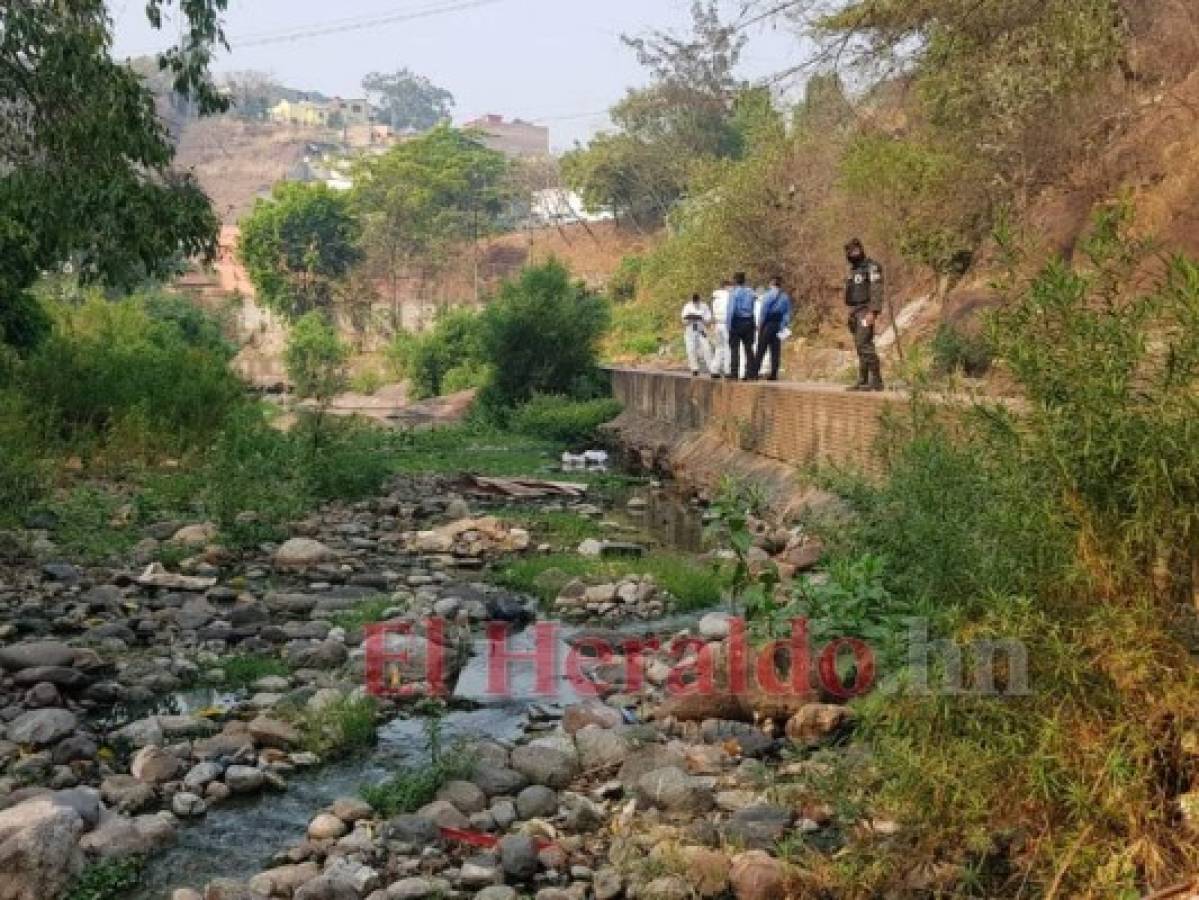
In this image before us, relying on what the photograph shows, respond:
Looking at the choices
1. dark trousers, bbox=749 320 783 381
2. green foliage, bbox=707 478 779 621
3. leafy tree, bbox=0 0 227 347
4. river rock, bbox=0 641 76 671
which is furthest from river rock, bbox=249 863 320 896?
dark trousers, bbox=749 320 783 381

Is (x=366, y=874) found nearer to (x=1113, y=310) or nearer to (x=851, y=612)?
(x=851, y=612)

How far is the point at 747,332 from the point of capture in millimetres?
17172

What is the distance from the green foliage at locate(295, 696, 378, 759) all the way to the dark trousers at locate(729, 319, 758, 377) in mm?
11762

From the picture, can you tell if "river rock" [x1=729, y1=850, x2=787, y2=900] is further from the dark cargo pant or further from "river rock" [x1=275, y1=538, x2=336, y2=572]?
the dark cargo pant

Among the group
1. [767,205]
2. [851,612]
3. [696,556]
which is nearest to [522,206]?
[767,205]

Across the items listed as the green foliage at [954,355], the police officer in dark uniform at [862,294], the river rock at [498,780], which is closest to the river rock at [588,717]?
the river rock at [498,780]

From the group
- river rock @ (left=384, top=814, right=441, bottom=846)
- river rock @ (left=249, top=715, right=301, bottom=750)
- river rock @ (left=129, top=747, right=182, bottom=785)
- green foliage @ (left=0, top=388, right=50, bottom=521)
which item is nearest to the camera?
river rock @ (left=384, top=814, right=441, bottom=846)

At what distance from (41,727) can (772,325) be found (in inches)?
496

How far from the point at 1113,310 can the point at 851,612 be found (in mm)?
2286

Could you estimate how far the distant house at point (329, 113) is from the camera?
127 metres

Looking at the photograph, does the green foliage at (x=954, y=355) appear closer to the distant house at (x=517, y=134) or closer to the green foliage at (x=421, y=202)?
the green foliage at (x=421, y=202)

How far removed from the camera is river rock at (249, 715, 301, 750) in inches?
233

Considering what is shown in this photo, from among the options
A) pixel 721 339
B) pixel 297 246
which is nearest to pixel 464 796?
pixel 721 339

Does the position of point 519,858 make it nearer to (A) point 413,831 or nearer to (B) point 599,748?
(A) point 413,831
